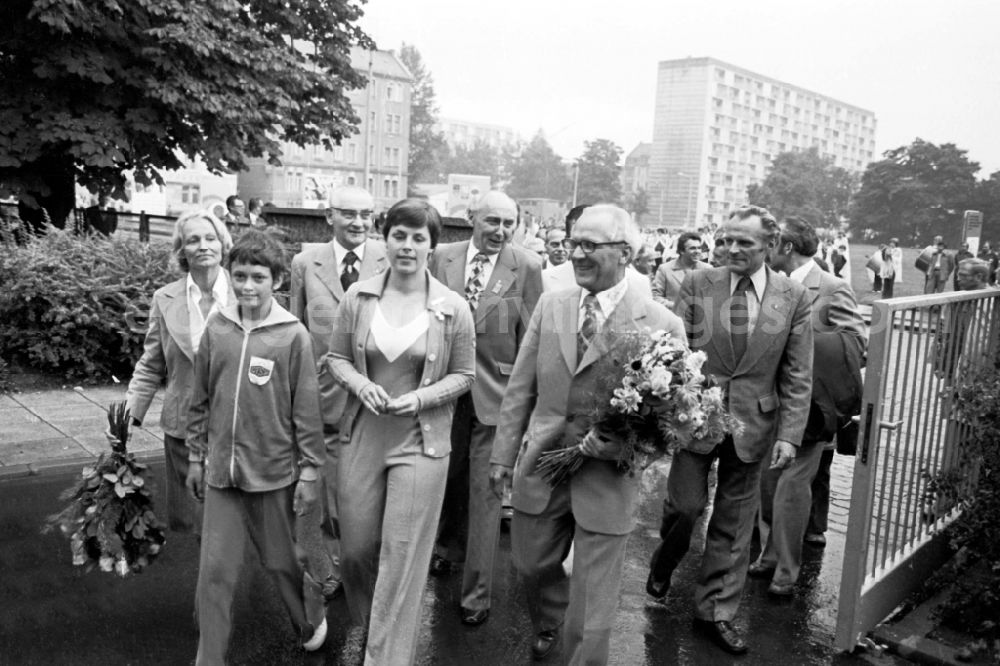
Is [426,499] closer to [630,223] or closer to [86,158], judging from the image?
[630,223]

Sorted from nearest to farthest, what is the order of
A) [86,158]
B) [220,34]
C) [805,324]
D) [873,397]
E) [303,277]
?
[873,397], [805,324], [303,277], [86,158], [220,34]

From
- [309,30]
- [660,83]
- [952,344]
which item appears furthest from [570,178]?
[952,344]

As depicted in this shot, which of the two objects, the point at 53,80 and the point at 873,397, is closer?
the point at 873,397

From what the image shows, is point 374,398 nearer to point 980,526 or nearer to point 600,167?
point 980,526

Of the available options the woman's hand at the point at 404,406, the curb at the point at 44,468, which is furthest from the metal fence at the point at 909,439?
the curb at the point at 44,468

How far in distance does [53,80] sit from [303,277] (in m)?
12.5

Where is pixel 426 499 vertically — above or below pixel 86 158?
below

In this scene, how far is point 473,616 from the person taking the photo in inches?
201

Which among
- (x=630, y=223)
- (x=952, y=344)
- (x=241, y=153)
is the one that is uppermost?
(x=241, y=153)

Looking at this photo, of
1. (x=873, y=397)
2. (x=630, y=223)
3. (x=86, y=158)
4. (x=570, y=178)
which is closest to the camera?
(x=630, y=223)

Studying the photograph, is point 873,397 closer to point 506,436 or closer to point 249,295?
point 506,436

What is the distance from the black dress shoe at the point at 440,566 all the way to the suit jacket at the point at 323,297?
1.28m

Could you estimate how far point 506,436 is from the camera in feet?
14.0

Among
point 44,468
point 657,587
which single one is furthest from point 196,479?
point 44,468
